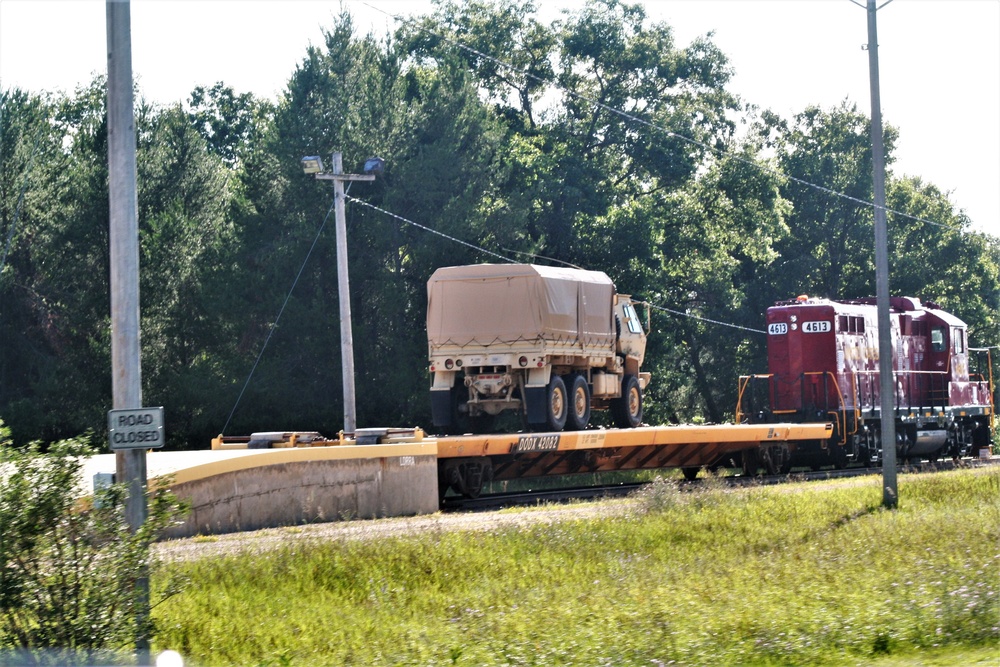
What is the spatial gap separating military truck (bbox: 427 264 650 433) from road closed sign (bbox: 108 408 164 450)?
13.8 metres

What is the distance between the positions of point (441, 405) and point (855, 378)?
12.4 meters

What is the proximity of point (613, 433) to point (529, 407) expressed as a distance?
1712mm

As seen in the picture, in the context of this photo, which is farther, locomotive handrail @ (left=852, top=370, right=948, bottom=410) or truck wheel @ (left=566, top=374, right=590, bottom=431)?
locomotive handrail @ (left=852, top=370, right=948, bottom=410)

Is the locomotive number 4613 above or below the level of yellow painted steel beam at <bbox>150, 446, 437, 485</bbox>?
above

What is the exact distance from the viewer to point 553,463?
75.8ft

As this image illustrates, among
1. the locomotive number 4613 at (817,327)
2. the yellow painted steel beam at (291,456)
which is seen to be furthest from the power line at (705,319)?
the yellow painted steel beam at (291,456)

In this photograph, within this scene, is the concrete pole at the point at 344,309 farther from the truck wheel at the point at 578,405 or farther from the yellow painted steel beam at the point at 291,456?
the yellow painted steel beam at the point at 291,456

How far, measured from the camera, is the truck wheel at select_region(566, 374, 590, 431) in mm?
24562

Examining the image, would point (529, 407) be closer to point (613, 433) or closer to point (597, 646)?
point (613, 433)

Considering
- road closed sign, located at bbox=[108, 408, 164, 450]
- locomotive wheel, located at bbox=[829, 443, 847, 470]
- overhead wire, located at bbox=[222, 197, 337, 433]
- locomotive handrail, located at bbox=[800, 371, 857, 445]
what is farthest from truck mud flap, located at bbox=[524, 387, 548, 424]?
overhead wire, located at bbox=[222, 197, 337, 433]

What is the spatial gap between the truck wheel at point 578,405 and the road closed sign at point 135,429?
15383mm

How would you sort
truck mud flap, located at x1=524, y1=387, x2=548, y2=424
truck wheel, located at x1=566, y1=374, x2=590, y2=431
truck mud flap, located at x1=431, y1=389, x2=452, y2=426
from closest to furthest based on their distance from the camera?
truck mud flap, located at x1=524, y1=387, x2=548, y2=424 < truck mud flap, located at x1=431, y1=389, x2=452, y2=426 < truck wheel, located at x1=566, y1=374, x2=590, y2=431

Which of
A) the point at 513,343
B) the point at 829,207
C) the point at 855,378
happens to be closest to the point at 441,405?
the point at 513,343

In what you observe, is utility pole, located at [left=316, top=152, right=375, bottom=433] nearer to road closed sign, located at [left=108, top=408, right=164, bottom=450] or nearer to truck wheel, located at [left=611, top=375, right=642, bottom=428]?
truck wheel, located at [left=611, top=375, right=642, bottom=428]
